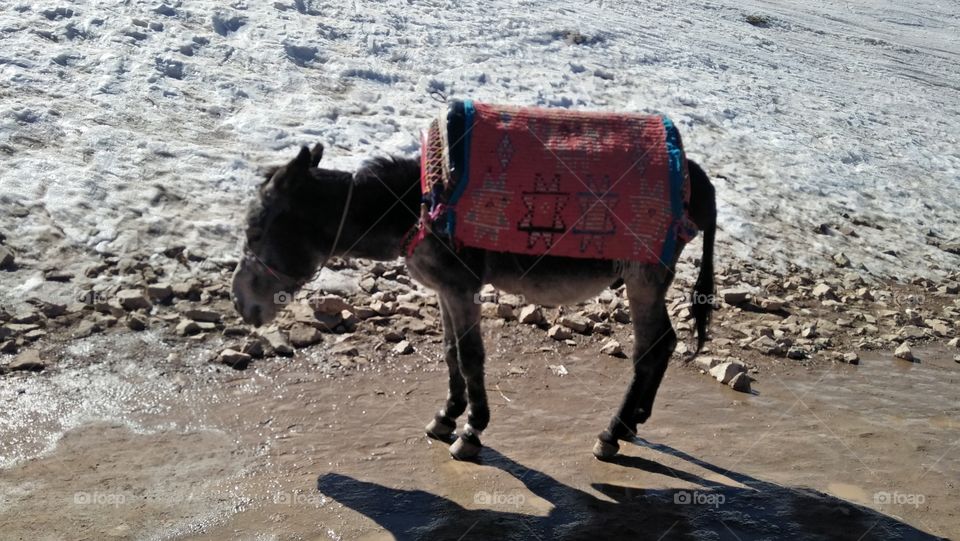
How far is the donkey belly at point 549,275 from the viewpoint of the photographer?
5789 mm

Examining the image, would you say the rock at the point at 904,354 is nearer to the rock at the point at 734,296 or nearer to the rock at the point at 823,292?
the rock at the point at 823,292

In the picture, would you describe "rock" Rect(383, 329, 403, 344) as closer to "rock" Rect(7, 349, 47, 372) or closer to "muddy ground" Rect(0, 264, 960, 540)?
"muddy ground" Rect(0, 264, 960, 540)

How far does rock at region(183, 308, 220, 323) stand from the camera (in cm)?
720

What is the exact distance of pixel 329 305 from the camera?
25.1 feet

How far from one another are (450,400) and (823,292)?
17.2ft

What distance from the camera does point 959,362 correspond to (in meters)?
8.63

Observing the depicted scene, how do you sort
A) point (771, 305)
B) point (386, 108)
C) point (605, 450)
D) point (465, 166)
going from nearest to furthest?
point (465, 166), point (605, 450), point (771, 305), point (386, 108)

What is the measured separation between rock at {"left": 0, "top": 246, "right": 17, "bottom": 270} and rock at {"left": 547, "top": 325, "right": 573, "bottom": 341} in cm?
441

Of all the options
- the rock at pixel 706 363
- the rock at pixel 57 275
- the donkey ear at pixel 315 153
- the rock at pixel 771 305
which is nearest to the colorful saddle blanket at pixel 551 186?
the donkey ear at pixel 315 153

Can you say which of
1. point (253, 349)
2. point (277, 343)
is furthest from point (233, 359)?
point (277, 343)

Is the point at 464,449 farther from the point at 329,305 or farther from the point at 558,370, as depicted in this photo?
the point at 329,305

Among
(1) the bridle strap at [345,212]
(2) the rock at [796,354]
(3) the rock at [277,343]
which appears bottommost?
(2) the rock at [796,354]

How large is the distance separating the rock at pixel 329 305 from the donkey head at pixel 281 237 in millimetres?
1916

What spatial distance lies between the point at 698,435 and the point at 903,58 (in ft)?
53.1
